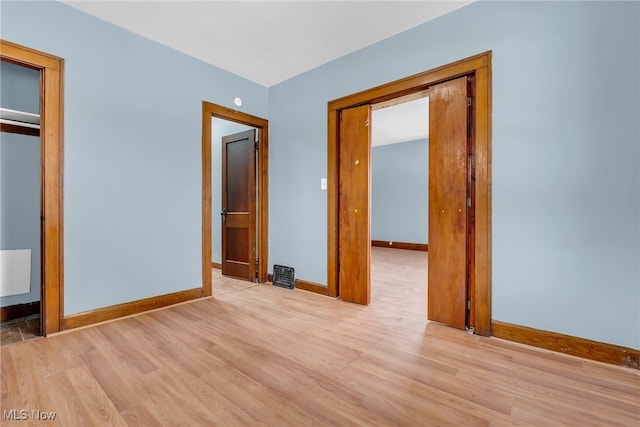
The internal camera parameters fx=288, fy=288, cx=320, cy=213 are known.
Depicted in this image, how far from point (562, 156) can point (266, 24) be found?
2724mm

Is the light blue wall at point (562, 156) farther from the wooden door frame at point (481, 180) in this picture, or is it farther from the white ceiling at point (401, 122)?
the white ceiling at point (401, 122)

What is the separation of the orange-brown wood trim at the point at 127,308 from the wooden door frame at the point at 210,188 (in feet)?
0.71

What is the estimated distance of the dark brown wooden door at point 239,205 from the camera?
4125mm

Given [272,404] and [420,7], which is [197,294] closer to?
[272,404]

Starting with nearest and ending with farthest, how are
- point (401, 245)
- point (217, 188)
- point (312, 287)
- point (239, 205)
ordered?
point (312, 287) → point (239, 205) → point (217, 188) → point (401, 245)

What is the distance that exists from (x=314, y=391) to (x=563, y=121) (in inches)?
96.4

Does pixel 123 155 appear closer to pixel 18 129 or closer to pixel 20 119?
pixel 20 119

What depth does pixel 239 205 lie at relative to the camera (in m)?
4.36

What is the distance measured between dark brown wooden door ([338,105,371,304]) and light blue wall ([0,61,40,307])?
3.10 meters

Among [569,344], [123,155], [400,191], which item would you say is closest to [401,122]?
[400,191]

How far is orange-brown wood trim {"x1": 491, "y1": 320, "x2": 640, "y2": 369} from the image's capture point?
6.06 feet

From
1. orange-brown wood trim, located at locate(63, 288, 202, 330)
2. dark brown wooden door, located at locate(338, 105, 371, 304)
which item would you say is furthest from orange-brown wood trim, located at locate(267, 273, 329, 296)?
orange-brown wood trim, located at locate(63, 288, 202, 330)

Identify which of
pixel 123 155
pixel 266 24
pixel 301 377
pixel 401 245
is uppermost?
pixel 266 24

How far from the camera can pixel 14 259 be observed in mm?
2654
